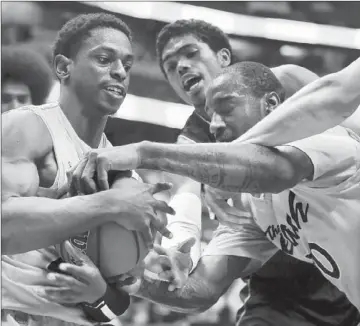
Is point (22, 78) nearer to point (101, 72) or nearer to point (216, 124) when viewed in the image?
point (101, 72)

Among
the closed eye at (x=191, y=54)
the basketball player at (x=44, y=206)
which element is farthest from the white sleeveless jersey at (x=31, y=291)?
the closed eye at (x=191, y=54)

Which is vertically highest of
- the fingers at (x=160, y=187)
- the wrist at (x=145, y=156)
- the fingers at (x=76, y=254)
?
the wrist at (x=145, y=156)

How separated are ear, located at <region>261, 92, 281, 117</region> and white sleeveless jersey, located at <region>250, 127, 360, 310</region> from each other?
155 millimetres

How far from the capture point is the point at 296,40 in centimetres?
187

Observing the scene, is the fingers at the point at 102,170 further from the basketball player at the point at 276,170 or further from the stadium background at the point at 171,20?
the stadium background at the point at 171,20

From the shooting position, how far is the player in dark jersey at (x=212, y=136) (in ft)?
5.86

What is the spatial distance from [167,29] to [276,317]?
2.60 feet

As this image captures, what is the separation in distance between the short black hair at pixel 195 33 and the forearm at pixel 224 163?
1.00ft

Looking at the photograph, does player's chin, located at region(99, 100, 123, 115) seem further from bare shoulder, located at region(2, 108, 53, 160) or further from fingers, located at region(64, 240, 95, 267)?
fingers, located at region(64, 240, 95, 267)

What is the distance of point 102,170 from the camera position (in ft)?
5.10

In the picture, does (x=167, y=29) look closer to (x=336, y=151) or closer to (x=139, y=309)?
(x=336, y=151)

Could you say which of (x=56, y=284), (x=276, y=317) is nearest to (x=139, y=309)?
(x=56, y=284)

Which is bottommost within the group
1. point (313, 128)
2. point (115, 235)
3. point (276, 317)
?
point (276, 317)

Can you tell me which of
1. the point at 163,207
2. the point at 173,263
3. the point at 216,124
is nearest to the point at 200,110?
the point at 216,124
